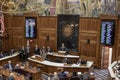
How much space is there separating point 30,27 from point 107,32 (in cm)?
757

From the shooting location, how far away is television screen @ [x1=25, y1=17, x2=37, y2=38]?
66.9 ft

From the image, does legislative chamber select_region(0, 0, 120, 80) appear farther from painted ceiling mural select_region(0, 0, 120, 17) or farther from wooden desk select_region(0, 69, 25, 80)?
wooden desk select_region(0, 69, 25, 80)

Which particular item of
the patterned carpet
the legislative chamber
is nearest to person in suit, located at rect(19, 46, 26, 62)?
the legislative chamber

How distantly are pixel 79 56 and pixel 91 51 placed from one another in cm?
122

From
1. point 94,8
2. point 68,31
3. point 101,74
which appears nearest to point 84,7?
point 94,8

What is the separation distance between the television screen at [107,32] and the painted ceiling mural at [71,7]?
1213 mm

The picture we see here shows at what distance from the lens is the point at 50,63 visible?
16641 mm

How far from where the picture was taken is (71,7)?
1969cm

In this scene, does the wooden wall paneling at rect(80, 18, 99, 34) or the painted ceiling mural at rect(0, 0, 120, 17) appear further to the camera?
the wooden wall paneling at rect(80, 18, 99, 34)

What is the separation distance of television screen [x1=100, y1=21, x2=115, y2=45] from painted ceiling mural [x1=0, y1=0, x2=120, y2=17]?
1.21 metres

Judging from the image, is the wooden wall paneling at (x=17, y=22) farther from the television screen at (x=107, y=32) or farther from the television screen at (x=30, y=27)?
the television screen at (x=107, y=32)

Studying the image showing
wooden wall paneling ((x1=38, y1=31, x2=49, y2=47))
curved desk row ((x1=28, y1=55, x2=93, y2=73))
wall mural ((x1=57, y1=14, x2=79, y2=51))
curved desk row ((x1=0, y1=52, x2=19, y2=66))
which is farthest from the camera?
wooden wall paneling ((x1=38, y1=31, x2=49, y2=47))

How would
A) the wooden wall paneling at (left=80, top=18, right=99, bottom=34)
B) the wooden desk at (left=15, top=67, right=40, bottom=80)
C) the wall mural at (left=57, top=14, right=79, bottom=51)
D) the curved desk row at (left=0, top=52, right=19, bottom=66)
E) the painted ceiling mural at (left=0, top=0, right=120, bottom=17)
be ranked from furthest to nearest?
1. the wall mural at (left=57, top=14, right=79, bottom=51)
2. the wooden wall paneling at (left=80, top=18, right=99, bottom=34)
3. the painted ceiling mural at (left=0, top=0, right=120, bottom=17)
4. the curved desk row at (left=0, top=52, right=19, bottom=66)
5. the wooden desk at (left=15, top=67, right=40, bottom=80)

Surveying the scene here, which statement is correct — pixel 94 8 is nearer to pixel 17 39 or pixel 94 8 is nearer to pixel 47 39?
pixel 47 39
